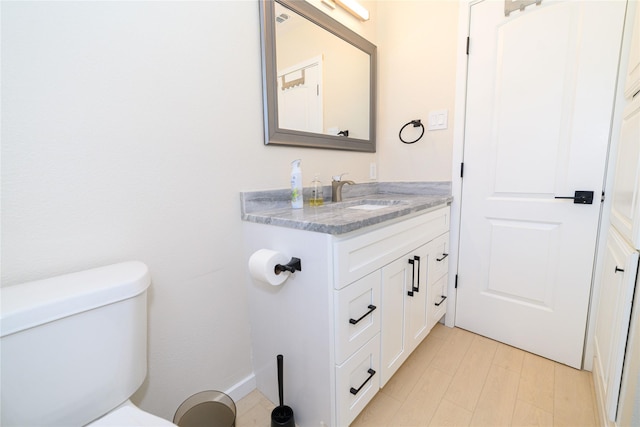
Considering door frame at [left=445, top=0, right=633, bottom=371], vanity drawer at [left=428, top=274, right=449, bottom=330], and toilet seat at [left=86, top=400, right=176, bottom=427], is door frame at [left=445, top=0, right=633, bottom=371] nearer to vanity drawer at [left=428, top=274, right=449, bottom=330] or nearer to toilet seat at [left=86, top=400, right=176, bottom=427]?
vanity drawer at [left=428, top=274, right=449, bottom=330]

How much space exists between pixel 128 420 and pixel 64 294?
355 millimetres

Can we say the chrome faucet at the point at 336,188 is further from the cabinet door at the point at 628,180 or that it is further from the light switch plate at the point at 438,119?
the cabinet door at the point at 628,180

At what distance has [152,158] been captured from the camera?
96 centimetres

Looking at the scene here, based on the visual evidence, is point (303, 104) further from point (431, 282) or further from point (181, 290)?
point (431, 282)

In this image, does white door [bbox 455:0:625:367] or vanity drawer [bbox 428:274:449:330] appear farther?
vanity drawer [bbox 428:274:449:330]

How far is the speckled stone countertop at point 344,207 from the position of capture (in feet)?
3.11

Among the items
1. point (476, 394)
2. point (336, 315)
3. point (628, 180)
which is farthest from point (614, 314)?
point (336, 315)

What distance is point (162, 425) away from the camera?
0.67m

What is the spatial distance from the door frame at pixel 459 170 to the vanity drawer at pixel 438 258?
0.07 meters

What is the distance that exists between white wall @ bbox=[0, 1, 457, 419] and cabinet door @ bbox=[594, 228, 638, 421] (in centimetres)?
135

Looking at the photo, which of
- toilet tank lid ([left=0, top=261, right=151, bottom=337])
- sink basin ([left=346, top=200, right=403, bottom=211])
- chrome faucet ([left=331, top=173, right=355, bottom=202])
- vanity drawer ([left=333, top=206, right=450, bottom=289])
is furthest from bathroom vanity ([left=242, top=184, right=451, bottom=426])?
toilet tank lid ([left=0, top=261, right=151, bottom=337])

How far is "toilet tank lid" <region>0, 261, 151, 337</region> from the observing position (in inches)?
23.8

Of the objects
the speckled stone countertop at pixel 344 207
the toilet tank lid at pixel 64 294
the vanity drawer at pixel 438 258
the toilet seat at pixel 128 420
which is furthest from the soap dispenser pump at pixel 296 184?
the toilet seat at pixel 128 420

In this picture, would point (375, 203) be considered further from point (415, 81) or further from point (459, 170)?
point (415, 81)
